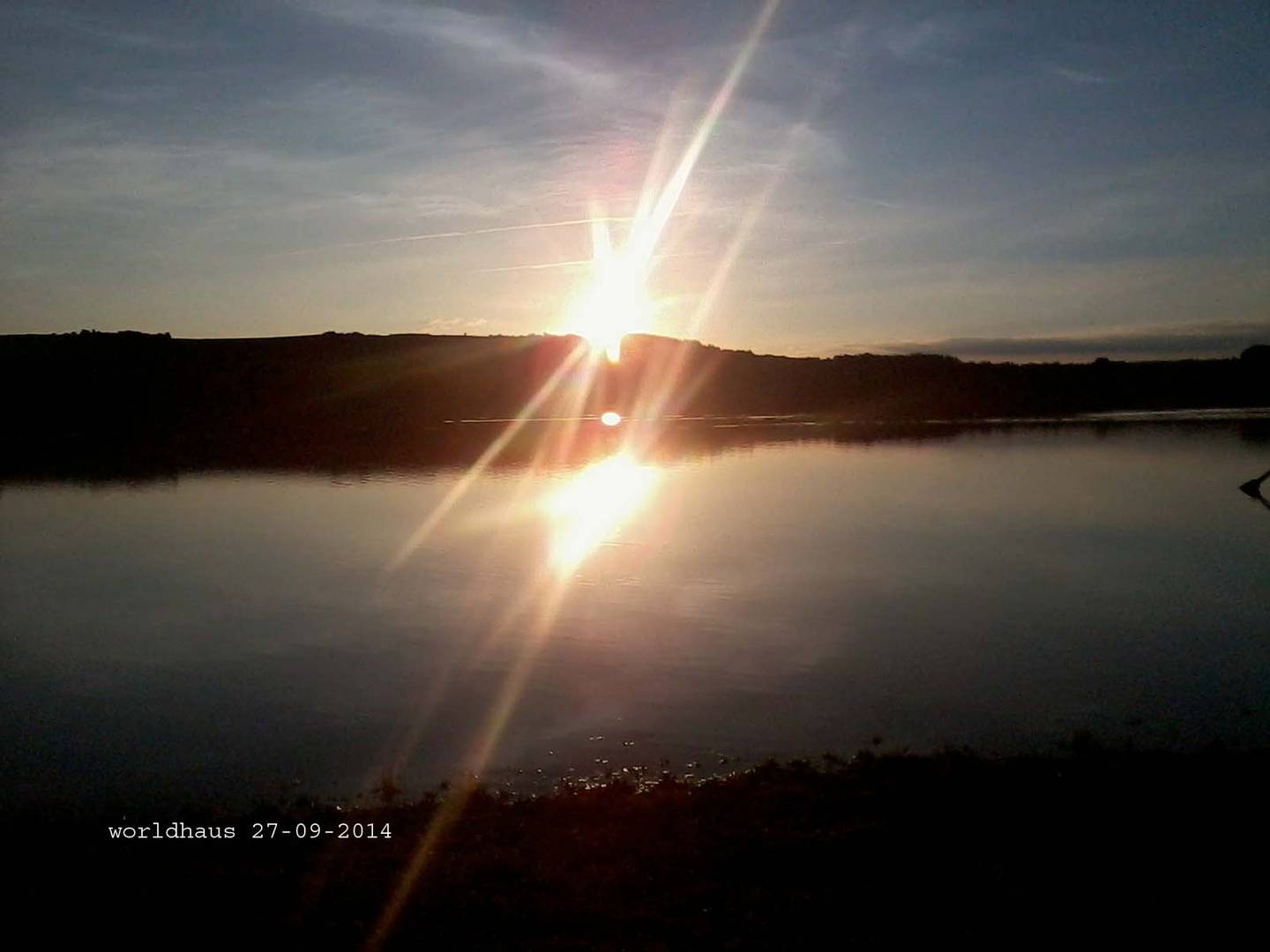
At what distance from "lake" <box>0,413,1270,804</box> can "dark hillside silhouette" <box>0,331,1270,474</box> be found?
94.6ft

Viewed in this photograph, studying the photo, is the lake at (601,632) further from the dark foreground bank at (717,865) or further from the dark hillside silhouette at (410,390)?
the dark hillside silhouette at (410,390)

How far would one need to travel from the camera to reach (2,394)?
76.0m

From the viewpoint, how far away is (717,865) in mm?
6059

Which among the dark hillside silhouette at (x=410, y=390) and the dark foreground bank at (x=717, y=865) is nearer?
the dark foreground bank at (x=717, y=865)

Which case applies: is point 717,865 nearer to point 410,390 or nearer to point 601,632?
point 601,632

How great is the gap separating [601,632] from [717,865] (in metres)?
7.03

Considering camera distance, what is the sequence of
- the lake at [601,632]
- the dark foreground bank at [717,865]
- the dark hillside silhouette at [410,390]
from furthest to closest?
1. the dark hillside silhouette at [410,390]
2. the lake at [601,632]
3. the dark foreground bank at [717,865]

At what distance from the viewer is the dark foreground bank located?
5281 mm

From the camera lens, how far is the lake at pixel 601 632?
9.00m

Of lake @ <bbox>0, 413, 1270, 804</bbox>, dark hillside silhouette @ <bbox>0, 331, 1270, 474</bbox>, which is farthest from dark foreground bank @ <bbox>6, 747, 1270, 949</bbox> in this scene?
dark hillside silhouette @ <bbox>0, 331, 1270, 474</bbox>

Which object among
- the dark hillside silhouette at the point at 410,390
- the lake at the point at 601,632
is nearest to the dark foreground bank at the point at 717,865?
the lake at the point at 601,632

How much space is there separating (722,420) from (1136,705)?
6603cm

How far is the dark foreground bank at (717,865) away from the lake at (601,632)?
1.17 metres

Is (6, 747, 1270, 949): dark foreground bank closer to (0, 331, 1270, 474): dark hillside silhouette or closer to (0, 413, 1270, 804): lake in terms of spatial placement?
(0, 413, 1270, 804): lake
